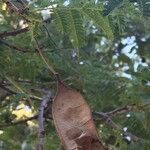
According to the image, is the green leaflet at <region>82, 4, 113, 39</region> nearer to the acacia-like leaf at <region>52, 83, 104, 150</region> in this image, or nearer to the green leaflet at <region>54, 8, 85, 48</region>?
the green leaflet at <region>54, 8, 85, 48</region>

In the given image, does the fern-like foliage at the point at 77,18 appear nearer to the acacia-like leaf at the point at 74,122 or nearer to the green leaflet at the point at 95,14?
the green leaflet at the point at 95,14

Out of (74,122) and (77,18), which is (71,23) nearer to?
(77,18)

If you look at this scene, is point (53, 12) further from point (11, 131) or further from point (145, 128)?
point (11, 131)

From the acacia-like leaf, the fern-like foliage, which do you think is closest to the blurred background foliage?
the fern-like foliage

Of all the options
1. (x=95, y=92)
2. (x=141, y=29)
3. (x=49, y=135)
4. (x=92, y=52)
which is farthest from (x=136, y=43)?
(x=49, y=135)

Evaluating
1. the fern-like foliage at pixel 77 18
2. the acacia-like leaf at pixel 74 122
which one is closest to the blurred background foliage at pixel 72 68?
the fern-like foliage at pixel 77 18
